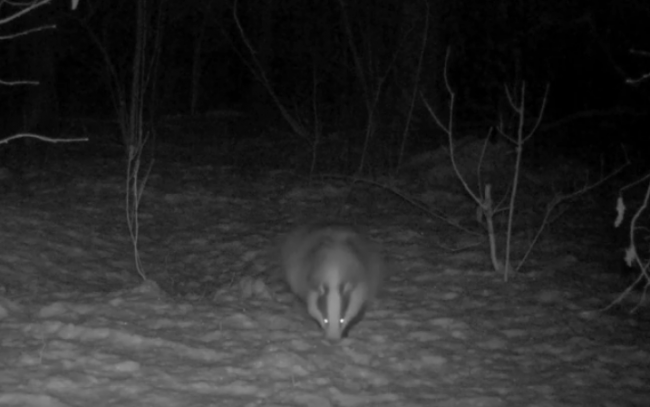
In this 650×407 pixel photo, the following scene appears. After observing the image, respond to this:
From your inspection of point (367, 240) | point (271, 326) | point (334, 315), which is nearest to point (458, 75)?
point (367, 240)

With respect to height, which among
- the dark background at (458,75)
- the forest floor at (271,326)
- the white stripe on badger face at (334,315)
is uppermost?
the dark background at (458,75)

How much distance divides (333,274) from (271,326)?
2.48 ft

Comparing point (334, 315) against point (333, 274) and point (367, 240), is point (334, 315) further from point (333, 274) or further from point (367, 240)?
point (367, 240)

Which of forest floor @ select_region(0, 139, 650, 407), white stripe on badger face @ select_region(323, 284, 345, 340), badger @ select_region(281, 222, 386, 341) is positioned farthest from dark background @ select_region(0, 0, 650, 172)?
white stripe on badger face @ select_region(323, 284, 345, 340)

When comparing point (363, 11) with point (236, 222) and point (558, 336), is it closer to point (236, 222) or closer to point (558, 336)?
point (236, 222)

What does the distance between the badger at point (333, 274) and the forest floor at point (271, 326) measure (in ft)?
0.56

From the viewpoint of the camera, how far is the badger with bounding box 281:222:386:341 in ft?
20.9

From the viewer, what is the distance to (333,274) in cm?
641

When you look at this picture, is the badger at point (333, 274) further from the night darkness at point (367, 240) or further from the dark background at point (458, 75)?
the dark background at point (458, 75)

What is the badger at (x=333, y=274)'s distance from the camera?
20.9ft

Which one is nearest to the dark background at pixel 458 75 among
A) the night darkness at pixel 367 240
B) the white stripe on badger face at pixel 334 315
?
the night darkness at pixel 367 240

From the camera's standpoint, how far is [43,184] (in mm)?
12602

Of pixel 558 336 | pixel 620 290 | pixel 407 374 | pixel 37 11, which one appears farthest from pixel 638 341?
pixel 37 11

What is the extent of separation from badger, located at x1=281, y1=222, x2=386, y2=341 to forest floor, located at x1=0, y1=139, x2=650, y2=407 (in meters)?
0.17
